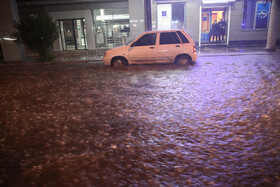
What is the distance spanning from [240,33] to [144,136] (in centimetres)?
2012

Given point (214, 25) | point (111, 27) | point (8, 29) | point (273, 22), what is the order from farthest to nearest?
point (111, 27) < point (214, 25) < point (8, 29) < point (273, 22)

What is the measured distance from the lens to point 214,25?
19.4 m

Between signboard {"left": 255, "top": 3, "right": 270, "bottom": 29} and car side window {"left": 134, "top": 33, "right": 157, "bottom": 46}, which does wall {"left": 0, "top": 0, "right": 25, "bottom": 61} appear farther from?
signboard {"left": 255, "top": 3, "right": 270, "bottom": 29}

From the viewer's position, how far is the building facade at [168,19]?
19.3m

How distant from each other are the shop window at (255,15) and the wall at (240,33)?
1.57 feet

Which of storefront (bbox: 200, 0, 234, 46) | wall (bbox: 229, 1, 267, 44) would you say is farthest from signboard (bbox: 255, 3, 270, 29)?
storefront (bbox: 200, 0, 234, 46)

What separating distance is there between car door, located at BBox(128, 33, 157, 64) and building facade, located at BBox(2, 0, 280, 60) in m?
8.56

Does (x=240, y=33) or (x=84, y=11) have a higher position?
(x=84, y=11)

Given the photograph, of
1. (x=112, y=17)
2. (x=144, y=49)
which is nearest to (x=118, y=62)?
(x=144, y=49)

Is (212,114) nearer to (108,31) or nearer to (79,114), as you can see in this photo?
(79,114)

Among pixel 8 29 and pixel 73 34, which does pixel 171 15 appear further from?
pixel 8 29

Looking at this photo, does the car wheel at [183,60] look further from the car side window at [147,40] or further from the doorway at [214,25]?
the doorway at [214,25]

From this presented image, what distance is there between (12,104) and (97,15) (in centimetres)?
1653

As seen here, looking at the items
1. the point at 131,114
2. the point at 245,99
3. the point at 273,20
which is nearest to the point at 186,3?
the point at 273,20
